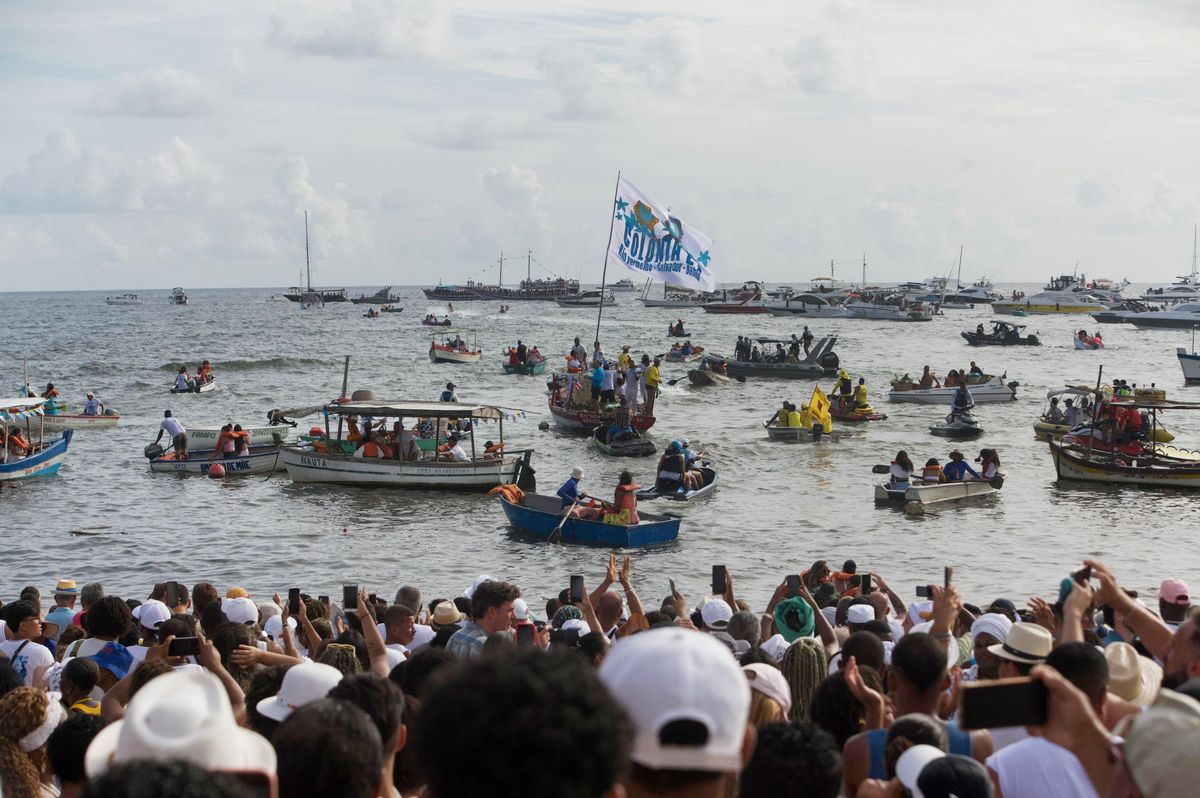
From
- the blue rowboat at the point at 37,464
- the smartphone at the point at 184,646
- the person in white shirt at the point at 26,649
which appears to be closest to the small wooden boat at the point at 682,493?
the blue rowboat at the point at 37,464

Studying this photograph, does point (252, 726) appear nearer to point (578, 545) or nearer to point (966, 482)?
point (578, 545)

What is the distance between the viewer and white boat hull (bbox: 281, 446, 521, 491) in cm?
2766

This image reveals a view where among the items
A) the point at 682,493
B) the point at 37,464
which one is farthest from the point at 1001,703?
the point at 37,464

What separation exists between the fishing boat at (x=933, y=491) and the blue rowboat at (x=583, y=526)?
18.2 ft

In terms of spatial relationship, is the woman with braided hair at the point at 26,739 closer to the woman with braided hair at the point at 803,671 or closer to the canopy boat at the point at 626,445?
the woman with braided hair at the point at 803,671

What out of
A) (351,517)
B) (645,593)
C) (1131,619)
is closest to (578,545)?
(645,593)

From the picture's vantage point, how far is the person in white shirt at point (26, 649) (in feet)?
25.5

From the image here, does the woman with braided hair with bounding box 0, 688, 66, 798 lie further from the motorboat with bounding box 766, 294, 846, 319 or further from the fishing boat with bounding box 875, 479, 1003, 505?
the motorboat with bounding box 766, 294, 846, 319

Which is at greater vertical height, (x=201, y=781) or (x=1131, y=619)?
(x=201, y=781)

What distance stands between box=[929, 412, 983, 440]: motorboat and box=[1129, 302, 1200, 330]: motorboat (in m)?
70.8

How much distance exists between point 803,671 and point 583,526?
15.2 m

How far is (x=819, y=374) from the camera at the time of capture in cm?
5366

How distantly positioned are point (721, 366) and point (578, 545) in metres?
32.5

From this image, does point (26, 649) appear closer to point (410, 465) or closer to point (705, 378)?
point (410, 465)
